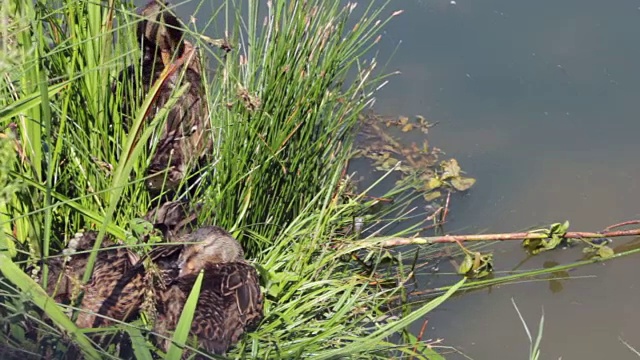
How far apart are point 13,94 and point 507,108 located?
7.84 ft

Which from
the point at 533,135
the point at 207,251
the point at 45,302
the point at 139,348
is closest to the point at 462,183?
the point at 533,135

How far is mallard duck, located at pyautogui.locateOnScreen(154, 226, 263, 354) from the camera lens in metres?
2.54

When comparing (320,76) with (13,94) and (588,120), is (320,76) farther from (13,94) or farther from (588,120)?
(588,120)

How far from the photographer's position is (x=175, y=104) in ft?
10.5

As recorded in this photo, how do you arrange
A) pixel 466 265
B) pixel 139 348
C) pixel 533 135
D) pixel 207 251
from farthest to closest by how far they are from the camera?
1. pixel 533 135
2. pixel 466 265
3. pixel 207 251
4. pixel 139 348

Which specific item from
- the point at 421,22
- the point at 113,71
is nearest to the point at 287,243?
the point at 113,71

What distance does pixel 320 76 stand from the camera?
3086 mm

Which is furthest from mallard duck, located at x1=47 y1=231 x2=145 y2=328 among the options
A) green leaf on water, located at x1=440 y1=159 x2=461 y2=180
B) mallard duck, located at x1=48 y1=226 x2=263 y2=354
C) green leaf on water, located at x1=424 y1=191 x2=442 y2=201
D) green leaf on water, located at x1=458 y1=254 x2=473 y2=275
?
green leaf on water, located at x1=440 y1=159 x2=461 y2=180

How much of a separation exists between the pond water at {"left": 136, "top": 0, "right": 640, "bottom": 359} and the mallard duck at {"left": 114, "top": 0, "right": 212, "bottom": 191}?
0.24 metres

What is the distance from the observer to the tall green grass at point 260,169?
8.63 ft

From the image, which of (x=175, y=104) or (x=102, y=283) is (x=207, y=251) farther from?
(x=175, y=104)

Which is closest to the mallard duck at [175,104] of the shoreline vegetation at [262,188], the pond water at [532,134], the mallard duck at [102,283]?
the shoreline vegetation at [262,188]

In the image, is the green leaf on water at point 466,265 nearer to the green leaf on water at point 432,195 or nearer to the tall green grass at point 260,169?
the tall green grass at point 260,169

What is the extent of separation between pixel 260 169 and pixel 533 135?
1649mm
